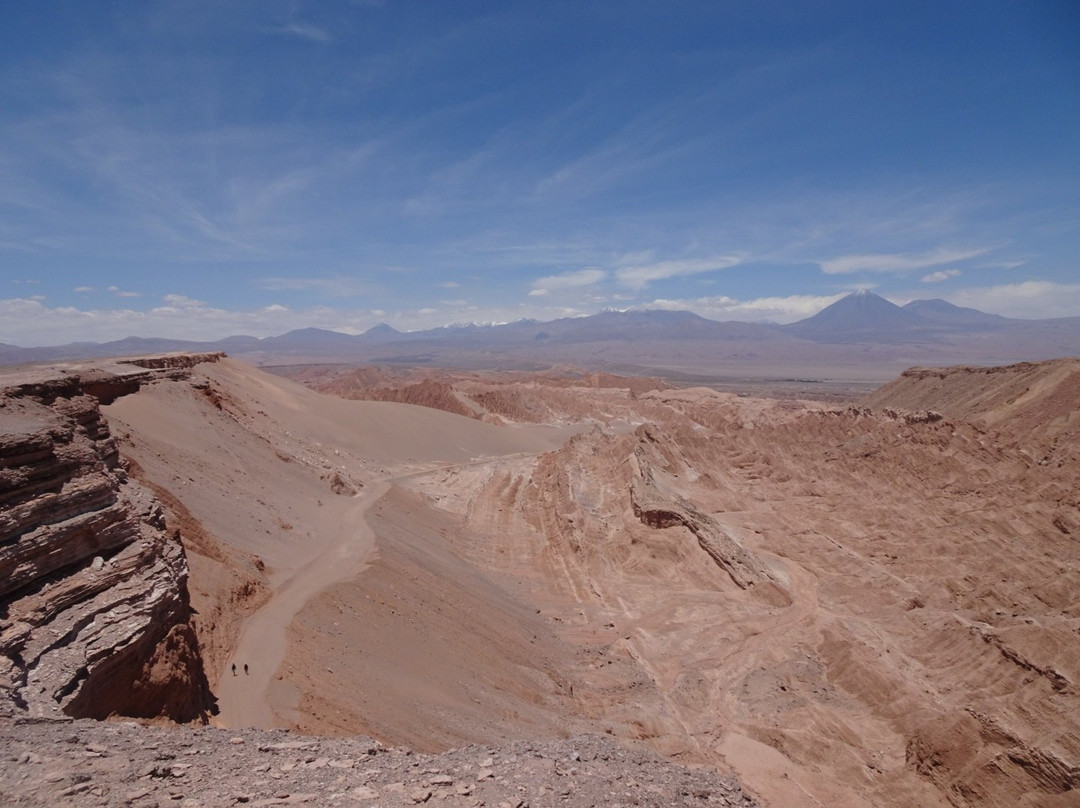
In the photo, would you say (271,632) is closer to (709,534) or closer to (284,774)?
(284,774)

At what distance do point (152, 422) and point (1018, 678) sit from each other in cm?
3116

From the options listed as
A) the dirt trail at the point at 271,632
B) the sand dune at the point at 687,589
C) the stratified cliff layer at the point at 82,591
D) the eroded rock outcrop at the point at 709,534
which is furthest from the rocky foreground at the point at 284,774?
the eroded rock outcrop at the point at 709,534

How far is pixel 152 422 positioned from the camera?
27.0 m

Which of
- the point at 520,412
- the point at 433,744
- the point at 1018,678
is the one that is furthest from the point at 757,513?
the point at 520,412

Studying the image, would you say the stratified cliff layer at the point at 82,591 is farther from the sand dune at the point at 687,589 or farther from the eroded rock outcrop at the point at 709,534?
the eroded rock outcrop at the point at 709,534

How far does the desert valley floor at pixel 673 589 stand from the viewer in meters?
13.1

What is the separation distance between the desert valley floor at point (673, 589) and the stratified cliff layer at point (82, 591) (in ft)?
5.29

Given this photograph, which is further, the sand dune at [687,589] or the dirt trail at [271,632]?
the sand dune at [687,589]

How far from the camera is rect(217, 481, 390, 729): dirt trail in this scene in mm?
10856

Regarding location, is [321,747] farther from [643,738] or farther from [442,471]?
[442,471]

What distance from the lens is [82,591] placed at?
9469mm

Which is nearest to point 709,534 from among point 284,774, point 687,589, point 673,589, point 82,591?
point 687,589

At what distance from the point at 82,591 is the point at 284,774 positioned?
4.89m

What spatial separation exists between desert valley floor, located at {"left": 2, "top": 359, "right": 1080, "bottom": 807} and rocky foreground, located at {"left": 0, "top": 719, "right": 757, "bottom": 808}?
9.94 feet
